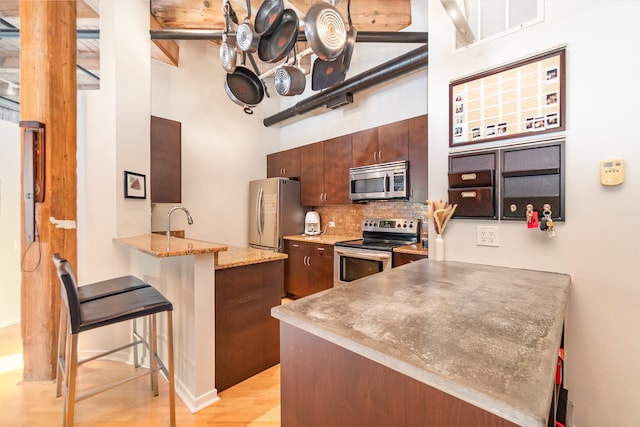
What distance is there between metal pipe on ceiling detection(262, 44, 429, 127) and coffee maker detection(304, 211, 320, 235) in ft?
5.14

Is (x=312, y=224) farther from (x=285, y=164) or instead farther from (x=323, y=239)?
(x=285, y=164)

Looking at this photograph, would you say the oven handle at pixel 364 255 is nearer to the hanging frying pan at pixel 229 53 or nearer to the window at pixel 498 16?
the window at pixel 498 16

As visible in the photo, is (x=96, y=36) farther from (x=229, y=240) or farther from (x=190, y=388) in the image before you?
(x=190, y=388)

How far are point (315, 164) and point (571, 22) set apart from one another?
9.58 feet

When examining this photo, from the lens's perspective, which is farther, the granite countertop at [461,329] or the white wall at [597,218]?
the white wall at [597,218]

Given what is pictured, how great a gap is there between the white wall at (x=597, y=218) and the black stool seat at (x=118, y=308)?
2.11 meters

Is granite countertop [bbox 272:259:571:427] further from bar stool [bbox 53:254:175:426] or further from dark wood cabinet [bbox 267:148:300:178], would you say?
dark wood cabinet [bbox 267:148:300:178]

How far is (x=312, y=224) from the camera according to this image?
4145 millimetres

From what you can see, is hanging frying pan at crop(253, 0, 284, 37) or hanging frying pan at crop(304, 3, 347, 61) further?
hanging frying pan at crop(253, 0, 284, 37)

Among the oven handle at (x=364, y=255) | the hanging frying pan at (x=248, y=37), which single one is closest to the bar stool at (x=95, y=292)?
the hanging frying pan at (x=248, y=37)

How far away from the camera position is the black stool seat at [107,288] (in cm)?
164

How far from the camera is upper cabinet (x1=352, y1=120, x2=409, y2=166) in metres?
3.07

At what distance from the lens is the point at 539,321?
860mm

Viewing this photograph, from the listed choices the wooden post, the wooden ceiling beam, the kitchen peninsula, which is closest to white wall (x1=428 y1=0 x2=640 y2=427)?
the kitchen peninsula
